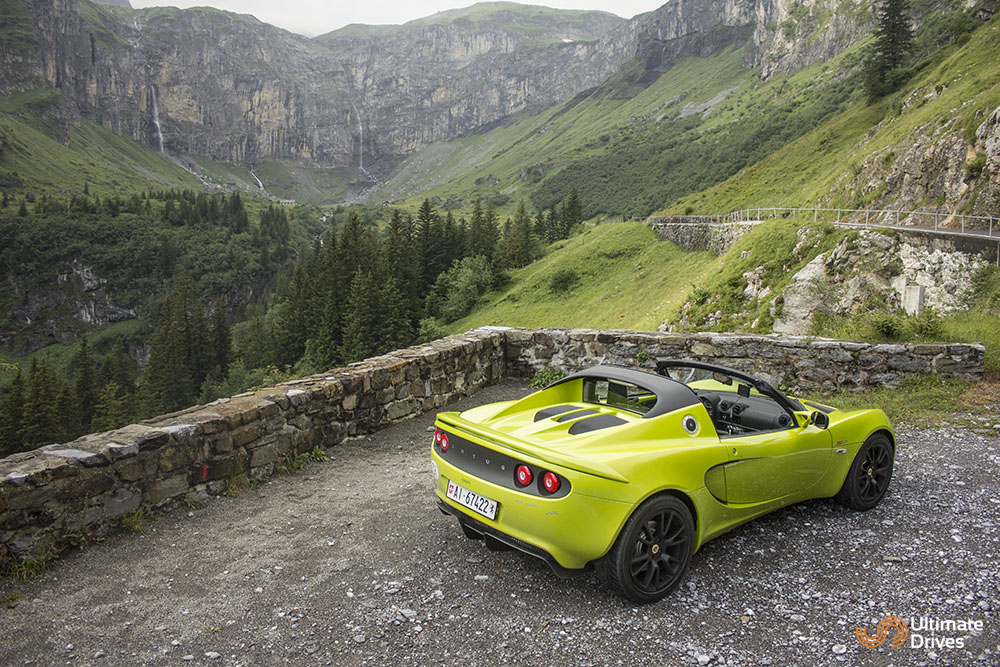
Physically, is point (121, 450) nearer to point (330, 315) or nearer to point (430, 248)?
point (330, 315)

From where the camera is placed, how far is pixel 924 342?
9422mm

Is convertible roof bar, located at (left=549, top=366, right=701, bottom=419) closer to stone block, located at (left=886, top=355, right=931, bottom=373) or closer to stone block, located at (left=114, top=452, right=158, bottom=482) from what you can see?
stone block, located at (left=114, top=452, right=158, bottom=482)

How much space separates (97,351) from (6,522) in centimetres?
15399

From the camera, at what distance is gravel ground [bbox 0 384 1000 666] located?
3.29m

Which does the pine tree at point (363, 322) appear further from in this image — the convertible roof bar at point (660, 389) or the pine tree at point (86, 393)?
the convertible roof bar at point (660, 389)

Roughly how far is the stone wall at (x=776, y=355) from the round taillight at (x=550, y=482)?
6.56 metres

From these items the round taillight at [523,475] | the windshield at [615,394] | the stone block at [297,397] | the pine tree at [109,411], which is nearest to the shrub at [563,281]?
the stone block at [297,397]

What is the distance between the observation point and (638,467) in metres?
3.62

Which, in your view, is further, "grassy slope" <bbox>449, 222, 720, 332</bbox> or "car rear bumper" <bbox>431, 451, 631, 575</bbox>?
"grassy slope" <bbox>449, 222, 720, 332</bbox>

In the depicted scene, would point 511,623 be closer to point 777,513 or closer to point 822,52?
point 777,513

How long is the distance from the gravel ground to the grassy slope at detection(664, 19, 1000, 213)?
30.9 metres

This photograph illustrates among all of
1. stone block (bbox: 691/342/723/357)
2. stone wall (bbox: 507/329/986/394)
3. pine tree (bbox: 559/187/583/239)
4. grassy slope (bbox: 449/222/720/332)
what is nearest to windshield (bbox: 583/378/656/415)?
stone wall (bbox: 507/329/986/394)

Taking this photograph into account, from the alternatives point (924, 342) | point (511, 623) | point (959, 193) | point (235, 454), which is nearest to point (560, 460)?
point (511, 623)

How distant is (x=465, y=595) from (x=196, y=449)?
3.33 metres
